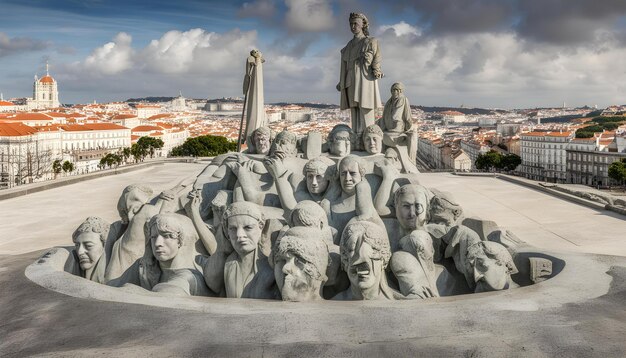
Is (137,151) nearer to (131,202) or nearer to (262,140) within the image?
(262,140)

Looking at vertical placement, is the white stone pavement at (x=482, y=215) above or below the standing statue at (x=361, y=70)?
below

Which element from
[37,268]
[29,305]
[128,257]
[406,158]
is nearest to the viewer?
[29,305]

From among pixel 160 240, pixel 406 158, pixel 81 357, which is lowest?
pixel 81 357

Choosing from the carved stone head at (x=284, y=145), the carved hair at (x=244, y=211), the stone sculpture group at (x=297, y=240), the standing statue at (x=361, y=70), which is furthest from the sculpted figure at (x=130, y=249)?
the standing statue at (x=361, y=70)

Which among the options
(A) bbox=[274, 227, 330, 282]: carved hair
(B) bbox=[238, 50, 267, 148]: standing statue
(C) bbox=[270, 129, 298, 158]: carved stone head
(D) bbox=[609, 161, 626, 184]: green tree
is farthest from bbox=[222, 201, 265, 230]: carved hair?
(D) bbox=[609, 161, 626, 184]: green tree

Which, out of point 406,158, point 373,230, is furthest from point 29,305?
point 406,158

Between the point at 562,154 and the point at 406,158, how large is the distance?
11199 centimetres

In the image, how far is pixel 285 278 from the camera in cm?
484

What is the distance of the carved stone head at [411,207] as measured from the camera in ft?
19.3

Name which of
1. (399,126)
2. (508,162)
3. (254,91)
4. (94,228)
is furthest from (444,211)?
(508,162)

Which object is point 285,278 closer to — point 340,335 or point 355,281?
point 355,281

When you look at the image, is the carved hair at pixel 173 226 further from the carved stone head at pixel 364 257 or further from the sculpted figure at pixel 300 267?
the carved stone head at pixel 364 257

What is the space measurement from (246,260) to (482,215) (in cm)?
1226

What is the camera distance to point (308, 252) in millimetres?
4840
